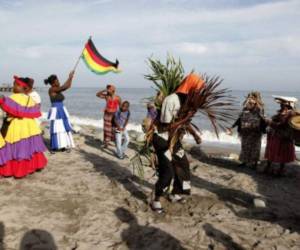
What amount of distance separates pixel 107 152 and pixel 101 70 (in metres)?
2.10

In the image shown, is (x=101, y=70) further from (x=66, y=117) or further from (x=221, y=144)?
(x=221, y=144)

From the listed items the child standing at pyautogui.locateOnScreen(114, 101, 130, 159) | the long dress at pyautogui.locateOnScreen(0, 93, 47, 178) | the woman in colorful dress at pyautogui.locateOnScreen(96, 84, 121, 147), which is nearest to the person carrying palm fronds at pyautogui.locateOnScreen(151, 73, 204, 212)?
the long dress at pyautogui.locateOnScreen(0, 93, 47, 178)

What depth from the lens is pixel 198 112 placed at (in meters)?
5.73

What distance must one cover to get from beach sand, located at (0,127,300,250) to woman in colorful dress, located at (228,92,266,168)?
1.42 ft

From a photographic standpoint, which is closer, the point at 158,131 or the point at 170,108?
the point at 170,108

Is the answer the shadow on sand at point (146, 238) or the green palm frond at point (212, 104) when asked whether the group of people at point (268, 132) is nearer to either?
the green palm frond at point (212, 104)

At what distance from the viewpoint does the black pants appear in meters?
5.57

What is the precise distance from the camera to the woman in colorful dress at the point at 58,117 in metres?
8.81

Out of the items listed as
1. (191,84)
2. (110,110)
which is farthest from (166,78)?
(110,110)

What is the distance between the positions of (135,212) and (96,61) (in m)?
5.02

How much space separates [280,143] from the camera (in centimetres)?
778

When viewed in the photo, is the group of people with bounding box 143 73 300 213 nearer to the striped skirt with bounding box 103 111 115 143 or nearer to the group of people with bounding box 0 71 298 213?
the group of people with bounding box 0 71 298 213

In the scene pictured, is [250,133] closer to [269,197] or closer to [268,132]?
[268,132]

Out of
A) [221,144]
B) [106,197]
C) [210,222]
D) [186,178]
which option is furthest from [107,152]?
[221,144]
